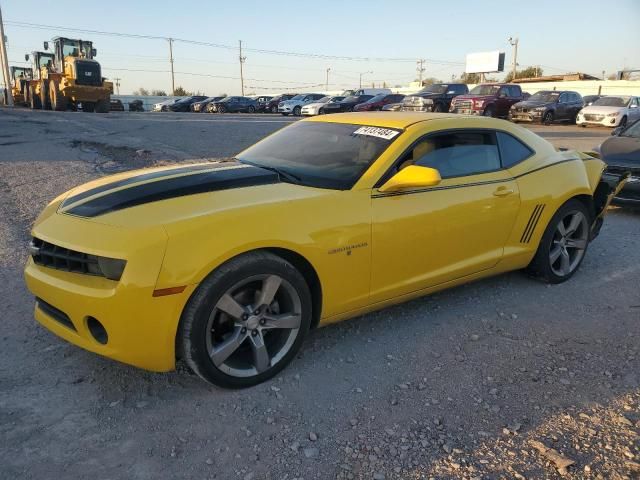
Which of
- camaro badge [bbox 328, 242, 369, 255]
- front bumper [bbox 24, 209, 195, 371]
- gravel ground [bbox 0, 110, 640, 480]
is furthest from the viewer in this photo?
camaro badge [bbox 328, 242, 369, 255]

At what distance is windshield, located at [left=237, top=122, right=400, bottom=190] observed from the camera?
3406 mm

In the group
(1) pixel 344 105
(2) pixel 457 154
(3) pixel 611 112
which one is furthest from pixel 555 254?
(1) pixel 344 105

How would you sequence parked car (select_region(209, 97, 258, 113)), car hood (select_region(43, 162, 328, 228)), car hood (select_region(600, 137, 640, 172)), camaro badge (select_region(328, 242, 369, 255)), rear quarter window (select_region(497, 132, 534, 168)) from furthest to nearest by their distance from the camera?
parked car (select_region(209, 97, 258, 113))
car hood (select_region(600, 137, 640, 172))
rear quarter window (select_region(497, 132, 534, 168))
camaro badge (select_region(328, 242, 369, 255))
car hood (select_region(43, 162, 328, 228))

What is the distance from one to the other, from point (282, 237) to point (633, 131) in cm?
747

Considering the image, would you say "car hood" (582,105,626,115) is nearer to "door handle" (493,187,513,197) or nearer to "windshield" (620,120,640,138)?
"windshield" (620,120,640,138)

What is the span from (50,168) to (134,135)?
6.53 metres

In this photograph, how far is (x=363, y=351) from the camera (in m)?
3.38

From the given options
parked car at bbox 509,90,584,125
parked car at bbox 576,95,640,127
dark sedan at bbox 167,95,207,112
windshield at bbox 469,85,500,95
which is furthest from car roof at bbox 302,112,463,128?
dark sedan at bbox 167,95,207,112

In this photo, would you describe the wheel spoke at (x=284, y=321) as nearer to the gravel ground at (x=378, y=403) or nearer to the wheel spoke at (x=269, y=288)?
the wheel spoke at (x=269, y=288)

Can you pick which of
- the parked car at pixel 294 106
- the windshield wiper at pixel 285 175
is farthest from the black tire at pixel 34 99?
the windshield wiper at pixel 285 175

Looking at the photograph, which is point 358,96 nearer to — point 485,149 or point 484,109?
point 484,109

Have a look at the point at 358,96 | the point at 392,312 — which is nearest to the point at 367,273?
the point at 392,312

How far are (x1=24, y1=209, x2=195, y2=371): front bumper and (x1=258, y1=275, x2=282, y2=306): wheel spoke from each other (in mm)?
437

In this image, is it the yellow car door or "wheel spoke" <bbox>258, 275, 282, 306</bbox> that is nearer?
"wheel spoke" <bbox>258, 275, 282, 306</bbox>
